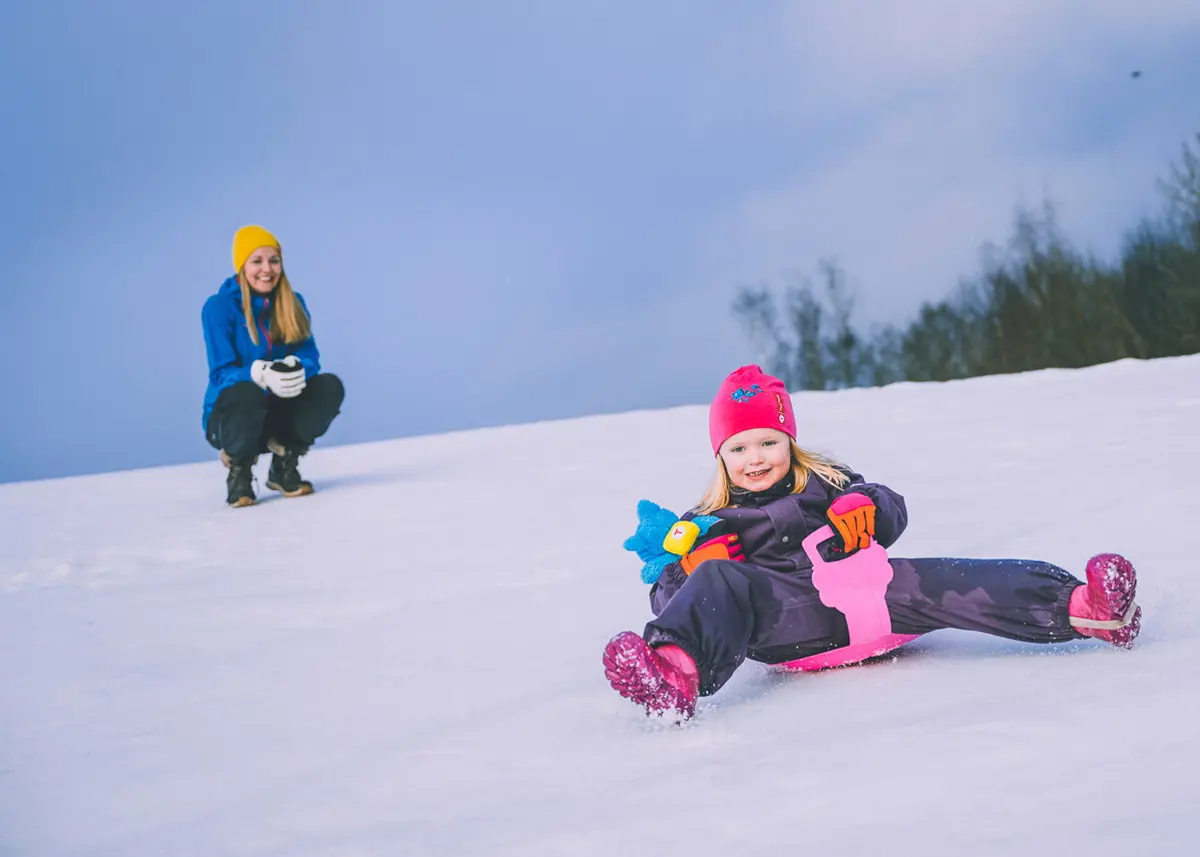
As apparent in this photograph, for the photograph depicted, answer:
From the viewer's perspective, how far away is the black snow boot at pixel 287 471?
5496 millimetres

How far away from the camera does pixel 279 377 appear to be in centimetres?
525

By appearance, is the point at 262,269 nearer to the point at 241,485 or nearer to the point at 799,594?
the point at 241,485

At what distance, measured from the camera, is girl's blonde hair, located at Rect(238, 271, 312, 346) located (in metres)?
5.26

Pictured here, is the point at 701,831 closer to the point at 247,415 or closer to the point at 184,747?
the point at 184,747

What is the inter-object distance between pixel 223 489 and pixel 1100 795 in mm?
5315

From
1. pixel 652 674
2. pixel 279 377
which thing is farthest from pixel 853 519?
pixel 279 377

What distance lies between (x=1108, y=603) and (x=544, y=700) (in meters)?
0.97

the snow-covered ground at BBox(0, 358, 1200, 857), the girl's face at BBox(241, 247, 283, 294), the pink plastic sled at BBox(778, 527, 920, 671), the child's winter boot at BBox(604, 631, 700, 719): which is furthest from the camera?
the girl's face at BBox(241, 247, 283, 294)

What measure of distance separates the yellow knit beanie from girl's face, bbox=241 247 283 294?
0.12ft

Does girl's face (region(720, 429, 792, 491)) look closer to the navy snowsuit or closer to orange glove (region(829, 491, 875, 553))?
the navy snowsuit

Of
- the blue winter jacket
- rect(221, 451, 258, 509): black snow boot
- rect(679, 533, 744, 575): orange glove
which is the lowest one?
rect(679, 533, 744, 575): orange glove

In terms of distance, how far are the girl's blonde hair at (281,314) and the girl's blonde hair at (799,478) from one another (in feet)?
11.0

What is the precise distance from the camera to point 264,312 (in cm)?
532

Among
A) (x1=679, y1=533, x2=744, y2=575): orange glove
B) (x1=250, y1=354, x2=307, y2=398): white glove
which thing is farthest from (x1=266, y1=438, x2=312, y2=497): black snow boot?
(x1=679, y1=533, x2=744, y2=575): orange glove
